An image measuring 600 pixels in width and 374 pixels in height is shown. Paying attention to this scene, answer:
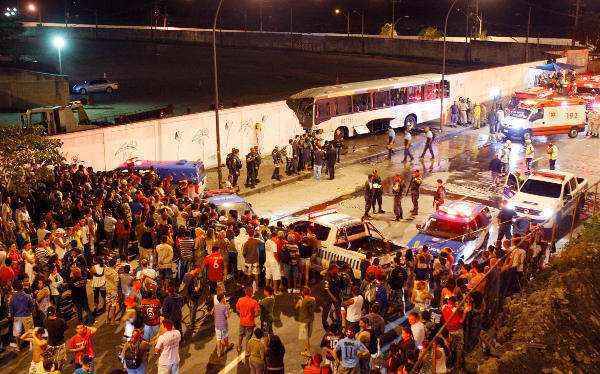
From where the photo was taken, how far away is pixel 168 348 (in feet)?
33.8

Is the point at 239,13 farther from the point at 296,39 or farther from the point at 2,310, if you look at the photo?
the point at 2,310

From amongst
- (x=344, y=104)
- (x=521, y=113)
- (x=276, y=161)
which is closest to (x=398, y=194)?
(x=276, y=161)

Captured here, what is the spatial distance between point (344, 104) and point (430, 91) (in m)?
7.54

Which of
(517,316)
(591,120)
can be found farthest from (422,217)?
(591,120)

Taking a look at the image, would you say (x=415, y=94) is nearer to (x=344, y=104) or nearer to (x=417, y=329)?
(x=344, y=104)

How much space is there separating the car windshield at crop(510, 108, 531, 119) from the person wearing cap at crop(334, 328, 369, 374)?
2593 cm

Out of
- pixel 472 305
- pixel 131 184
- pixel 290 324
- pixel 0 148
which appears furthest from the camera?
pixel 131 184

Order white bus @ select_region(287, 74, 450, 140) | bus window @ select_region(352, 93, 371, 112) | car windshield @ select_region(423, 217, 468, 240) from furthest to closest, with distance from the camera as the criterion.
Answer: bus window @ select_region(352, 93, 371, 112) → white bus @ select_region(287, 74, 450, 140) → car windshield @ select_region(423, 217, 468, 240)

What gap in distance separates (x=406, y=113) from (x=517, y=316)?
24.8 metres

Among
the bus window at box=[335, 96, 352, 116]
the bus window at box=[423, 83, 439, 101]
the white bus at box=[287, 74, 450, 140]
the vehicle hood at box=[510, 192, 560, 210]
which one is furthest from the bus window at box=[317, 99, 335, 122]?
the vehicle hood at box=[510, 192, 560, 210]

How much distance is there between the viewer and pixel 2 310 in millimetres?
13109

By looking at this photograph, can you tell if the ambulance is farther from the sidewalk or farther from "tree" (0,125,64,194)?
"tree" (0,125,64,194)

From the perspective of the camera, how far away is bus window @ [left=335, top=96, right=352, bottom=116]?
107ft

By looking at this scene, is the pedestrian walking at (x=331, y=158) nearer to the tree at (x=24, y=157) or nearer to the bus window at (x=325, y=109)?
the bus window at (x=325, y=109)
